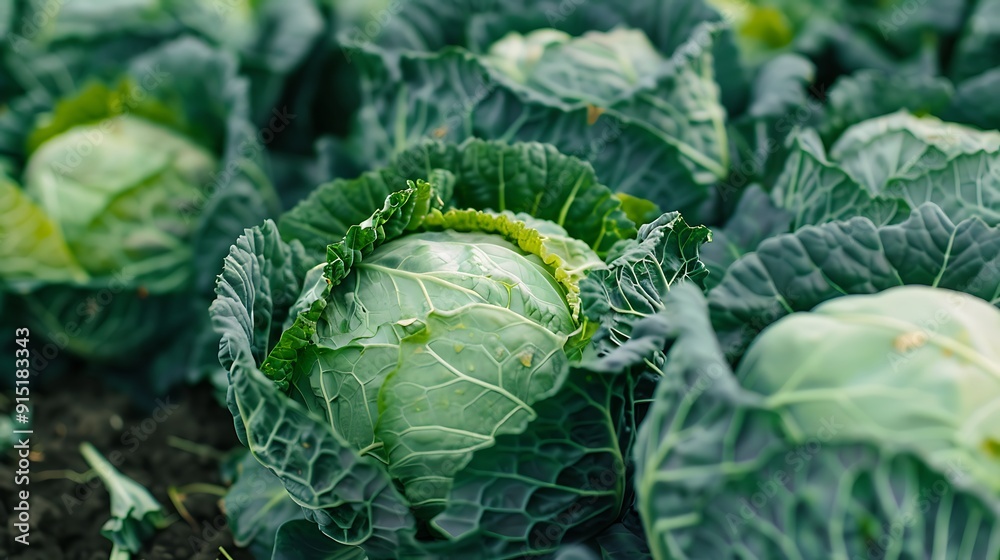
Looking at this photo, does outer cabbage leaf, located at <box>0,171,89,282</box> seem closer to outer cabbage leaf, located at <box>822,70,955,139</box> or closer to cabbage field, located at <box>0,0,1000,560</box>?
→ cabbage field, located at <box>0,0,1000,560</box>

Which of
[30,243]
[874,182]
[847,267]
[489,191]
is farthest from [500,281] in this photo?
[30,243]

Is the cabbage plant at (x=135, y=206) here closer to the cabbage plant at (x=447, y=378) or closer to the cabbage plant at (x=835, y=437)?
the cabbage plant at (x=447, y=378)

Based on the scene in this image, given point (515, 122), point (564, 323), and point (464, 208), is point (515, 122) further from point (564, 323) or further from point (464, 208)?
point (564, 323)

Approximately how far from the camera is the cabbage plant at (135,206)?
3.72 metres

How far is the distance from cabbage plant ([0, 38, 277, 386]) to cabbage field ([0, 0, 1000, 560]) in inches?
0.6

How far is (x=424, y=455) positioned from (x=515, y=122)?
137cm

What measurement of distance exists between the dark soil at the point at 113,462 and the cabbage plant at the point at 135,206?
195mm

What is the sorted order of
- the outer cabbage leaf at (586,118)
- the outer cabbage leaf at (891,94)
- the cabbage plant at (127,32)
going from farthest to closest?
the cabbage plant at (127,32) → the outer cabbage leaf at (891,94) → the outer cabbage leaf at (586,118)

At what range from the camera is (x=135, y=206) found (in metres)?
3.78

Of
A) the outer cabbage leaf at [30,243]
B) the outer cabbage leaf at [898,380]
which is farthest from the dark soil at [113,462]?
the outer cabbage leaf at [898,380]

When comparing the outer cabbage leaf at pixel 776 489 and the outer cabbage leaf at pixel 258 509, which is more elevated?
the outer cabbage leaf at pixel 776 489

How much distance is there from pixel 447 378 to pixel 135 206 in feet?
7.46

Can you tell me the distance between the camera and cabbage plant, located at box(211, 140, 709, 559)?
205 centimetres

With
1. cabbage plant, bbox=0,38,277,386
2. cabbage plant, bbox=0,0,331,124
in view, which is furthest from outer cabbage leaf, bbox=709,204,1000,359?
cabbage plant, bbox=0,0,331,124
